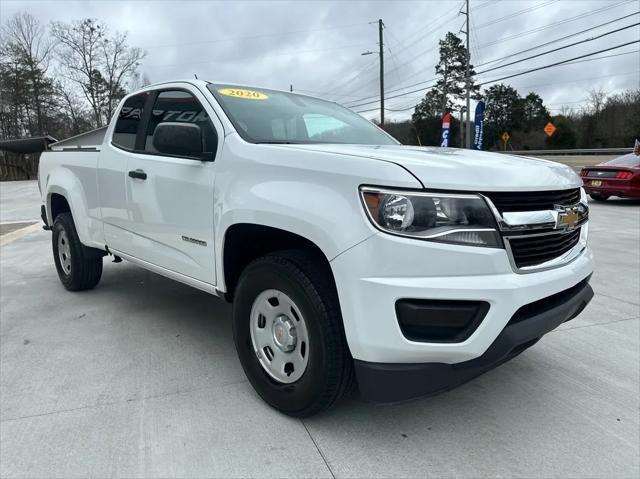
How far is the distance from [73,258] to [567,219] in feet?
14.4

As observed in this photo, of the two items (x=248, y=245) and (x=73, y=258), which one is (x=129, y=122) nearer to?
(x=73, y=258)

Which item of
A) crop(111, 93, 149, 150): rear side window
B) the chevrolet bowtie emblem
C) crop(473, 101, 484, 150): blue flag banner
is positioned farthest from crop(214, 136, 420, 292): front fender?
crop(473, 101, 484, 150): blue flag banner

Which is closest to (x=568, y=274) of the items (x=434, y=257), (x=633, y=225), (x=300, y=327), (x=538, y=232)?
(x=538, y=232)

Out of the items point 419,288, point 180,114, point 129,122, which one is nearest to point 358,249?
point 419,288

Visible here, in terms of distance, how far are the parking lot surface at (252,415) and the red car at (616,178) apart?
31.0ft

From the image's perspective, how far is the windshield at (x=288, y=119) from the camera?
306 cm

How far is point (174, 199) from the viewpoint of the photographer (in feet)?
10.5

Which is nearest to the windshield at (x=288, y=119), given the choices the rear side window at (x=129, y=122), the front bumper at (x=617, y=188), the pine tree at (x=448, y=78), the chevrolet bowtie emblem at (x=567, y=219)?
the rear side window at (x=129, y=122)

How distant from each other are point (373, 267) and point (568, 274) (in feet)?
3.50

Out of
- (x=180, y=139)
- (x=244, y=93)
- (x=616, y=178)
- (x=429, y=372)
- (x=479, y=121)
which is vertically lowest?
(x=429, y=372)

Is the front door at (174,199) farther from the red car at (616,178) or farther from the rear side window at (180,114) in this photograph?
the red car at (616,178)

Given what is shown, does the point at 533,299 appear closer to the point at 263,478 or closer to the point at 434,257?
the point at 434,257

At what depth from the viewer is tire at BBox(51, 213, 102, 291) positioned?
4762mm

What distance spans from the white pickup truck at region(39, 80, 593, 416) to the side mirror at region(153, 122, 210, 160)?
0.04 feet
